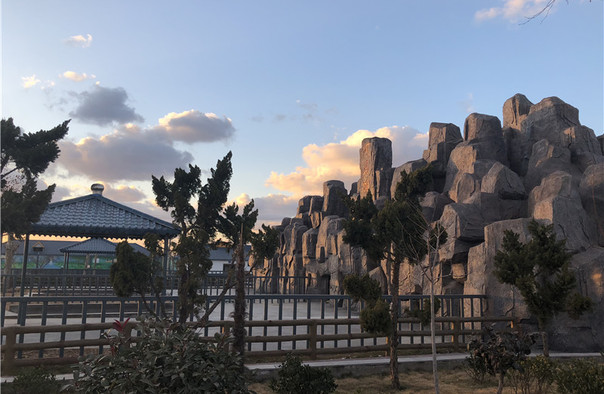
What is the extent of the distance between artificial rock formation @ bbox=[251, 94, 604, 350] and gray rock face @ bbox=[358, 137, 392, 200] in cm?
7

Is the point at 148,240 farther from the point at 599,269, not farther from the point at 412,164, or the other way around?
the point at 412,164

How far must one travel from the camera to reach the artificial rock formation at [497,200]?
1432cm

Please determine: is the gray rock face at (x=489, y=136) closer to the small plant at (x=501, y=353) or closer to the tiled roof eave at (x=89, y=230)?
the tiled roof eave at (x=89, y=230)

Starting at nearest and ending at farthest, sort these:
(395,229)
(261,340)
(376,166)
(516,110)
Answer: (395,229) < (261,340) < (516,110) < (376,166)

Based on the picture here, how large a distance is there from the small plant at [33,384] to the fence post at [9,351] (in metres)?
Result: 1.73

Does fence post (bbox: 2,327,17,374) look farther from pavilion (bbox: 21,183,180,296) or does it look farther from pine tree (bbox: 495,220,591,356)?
pine tree (bbox: 495,220,591,356)

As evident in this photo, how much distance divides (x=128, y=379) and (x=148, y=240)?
6.82 m

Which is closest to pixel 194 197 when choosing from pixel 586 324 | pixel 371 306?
pixel 371 306

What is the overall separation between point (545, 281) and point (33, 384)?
1114cm

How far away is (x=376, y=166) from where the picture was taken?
30.8 metres

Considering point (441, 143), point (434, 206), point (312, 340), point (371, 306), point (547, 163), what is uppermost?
point (441, 143)

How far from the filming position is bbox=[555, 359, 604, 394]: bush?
21.6 ft

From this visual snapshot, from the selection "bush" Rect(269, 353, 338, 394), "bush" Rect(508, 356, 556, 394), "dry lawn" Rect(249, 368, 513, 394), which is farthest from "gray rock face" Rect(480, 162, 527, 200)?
"bush" Rect(269, 353, 338, 394)

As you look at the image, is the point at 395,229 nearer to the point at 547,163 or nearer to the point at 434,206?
the point at 434,206
